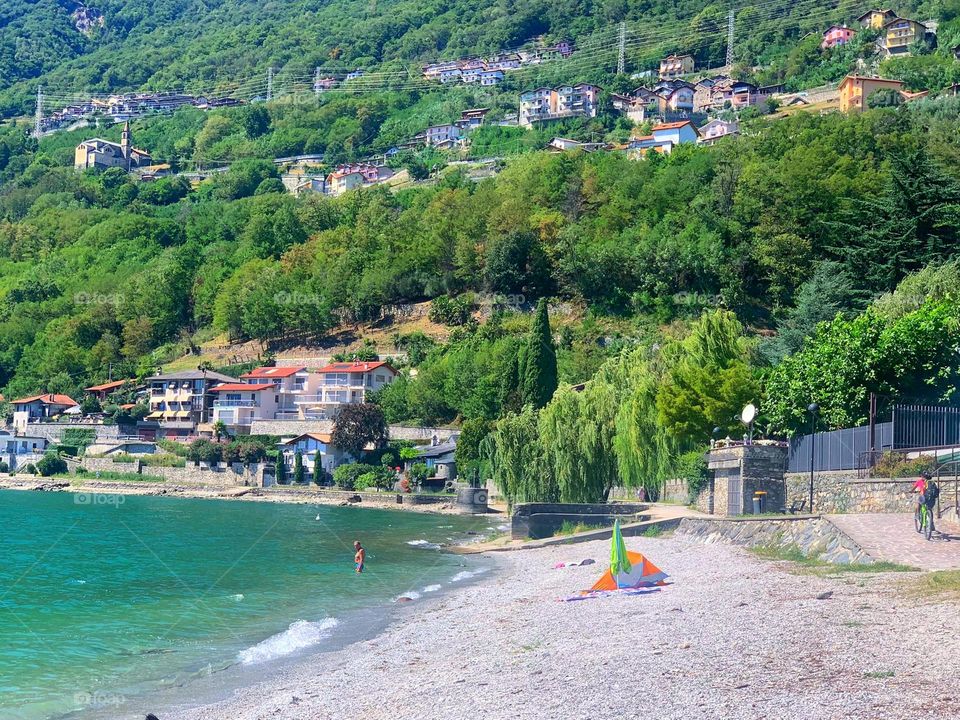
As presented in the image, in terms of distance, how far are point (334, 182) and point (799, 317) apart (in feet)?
428

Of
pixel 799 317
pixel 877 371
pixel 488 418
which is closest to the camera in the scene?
pixel 877 371

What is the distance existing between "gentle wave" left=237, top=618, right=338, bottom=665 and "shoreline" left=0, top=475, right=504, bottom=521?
42057 millimetres

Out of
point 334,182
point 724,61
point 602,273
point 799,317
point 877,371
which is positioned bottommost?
point 877,371

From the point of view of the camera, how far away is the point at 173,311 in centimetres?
12106

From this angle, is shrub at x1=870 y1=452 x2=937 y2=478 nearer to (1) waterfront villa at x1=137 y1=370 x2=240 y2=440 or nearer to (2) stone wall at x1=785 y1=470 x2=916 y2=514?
(2) stone wall at x1=785 y1=470 x2=916 y2=514

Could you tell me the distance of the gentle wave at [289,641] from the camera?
20.3m

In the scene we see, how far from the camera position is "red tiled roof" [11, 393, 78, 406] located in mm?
103500

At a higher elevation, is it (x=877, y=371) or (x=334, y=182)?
(x=334, y=182)

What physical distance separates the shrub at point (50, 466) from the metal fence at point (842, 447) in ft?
239

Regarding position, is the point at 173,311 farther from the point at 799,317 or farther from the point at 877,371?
the point at 877,371

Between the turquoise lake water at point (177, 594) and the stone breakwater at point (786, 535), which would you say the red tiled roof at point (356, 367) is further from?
the stone breakwater at point (786, 535)

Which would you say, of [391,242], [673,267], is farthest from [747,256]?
[391,242]

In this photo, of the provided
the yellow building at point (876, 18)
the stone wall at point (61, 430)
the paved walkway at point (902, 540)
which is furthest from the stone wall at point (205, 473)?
the yellow building at point (876, 18)

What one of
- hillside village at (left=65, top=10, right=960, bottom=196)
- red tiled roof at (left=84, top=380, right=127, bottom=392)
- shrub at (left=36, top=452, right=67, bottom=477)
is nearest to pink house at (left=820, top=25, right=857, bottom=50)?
hillside village at (left=65, top=10, right=960, bottom=196)
